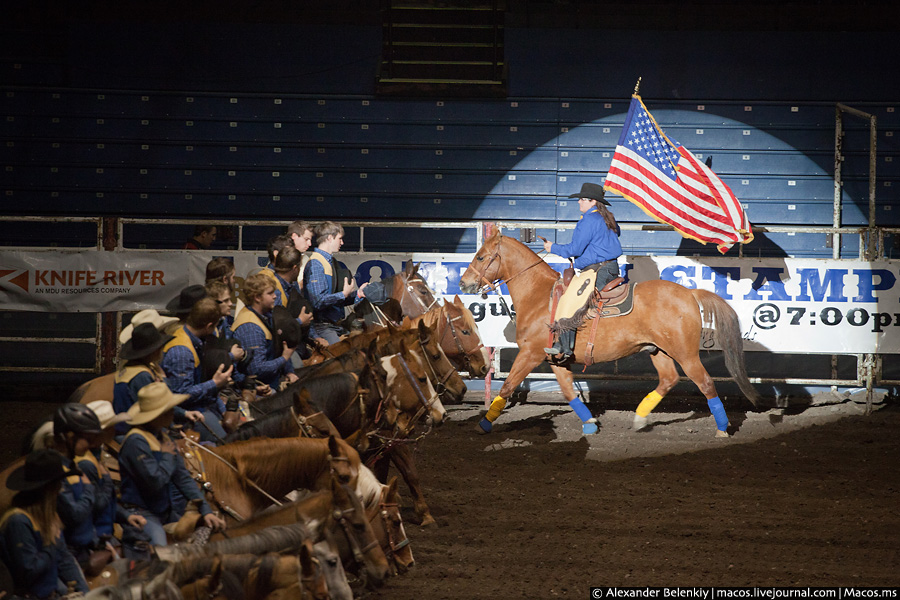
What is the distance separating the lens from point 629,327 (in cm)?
966

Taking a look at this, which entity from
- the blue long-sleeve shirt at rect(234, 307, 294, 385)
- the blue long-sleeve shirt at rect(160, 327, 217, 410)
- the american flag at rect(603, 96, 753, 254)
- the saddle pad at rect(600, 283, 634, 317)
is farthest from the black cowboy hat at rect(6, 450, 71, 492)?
the american flag at rect(603, 96, 753, 254)

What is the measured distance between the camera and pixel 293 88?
14180 millimetres

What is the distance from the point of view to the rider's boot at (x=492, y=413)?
9539 millimetres

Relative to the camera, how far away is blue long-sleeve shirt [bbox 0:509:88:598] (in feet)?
10.3

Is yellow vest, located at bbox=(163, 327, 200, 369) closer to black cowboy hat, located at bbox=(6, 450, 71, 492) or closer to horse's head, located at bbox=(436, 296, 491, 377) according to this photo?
black cowboy hat, located at bbox=(6, 450, 71, 492)

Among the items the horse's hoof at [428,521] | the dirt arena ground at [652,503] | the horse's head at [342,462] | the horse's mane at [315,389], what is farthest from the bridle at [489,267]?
the horse's head at [342,462]

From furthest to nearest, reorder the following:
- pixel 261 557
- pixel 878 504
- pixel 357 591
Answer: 1. pixel 878 504
2. pixel 357 591
3. pixel 261 557

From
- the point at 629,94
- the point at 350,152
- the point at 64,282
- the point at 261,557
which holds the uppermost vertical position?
the point at 629,94

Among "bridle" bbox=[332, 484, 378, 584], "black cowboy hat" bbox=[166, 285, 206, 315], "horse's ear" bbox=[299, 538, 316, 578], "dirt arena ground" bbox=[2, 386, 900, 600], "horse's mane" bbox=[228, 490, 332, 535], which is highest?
"black cowboy hat" bbox=[166, 285, 206, 315]

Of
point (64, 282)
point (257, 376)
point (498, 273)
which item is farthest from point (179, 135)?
point (257, 376)

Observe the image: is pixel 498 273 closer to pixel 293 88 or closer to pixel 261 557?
pixel 293 88

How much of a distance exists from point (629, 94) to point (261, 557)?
40.0ft

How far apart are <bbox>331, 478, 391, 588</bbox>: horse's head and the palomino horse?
5.62 m

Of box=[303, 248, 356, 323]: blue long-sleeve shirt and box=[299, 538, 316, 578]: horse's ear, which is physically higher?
box=[303, 248, 356, 323]: blue long-sleeve shirt
